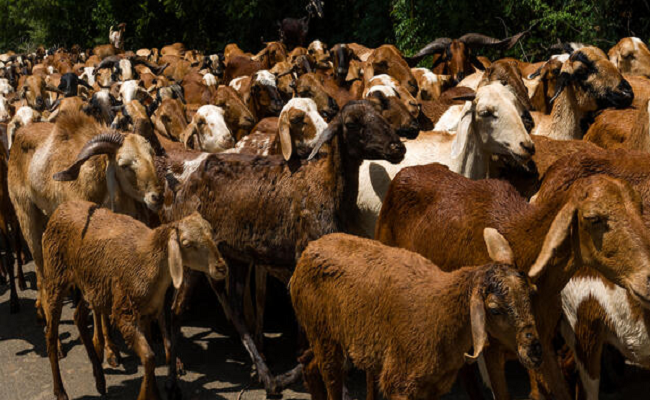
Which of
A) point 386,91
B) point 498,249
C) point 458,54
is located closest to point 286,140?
point 386,91

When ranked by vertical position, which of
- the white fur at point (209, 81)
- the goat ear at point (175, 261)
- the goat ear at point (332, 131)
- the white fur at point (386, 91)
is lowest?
the goat ear at point (175, 261)

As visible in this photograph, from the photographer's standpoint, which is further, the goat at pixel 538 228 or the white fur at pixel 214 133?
the white fur at pixel 214 133

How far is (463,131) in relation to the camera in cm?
655

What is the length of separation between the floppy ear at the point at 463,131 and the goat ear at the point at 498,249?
254cm

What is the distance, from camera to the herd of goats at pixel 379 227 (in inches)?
162

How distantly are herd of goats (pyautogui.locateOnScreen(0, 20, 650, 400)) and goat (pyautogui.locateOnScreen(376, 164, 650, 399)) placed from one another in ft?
0.04

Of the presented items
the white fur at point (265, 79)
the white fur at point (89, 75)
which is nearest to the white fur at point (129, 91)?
the white fur at point (265, 79)

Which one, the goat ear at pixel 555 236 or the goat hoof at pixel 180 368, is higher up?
the goat ear at pixel 555 236

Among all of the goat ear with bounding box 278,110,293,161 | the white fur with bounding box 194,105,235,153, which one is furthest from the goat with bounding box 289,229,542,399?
the white fur with bounding box 194,105,235,153

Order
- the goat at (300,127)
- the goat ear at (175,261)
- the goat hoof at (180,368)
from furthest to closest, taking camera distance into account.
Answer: the goat hoof at (180,368) → the goat at (300,127) → the goat ear at (175,261)

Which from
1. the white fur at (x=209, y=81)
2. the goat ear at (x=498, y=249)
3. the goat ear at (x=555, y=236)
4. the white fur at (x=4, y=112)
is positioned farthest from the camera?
the white fur at (x=209, y=81)

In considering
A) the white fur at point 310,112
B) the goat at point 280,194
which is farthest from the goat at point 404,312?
the white fur at point 310,112

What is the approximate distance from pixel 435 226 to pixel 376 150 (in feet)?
2.71

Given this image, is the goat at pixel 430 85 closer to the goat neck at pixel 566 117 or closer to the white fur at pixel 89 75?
the goat neck at pixel 566 117
